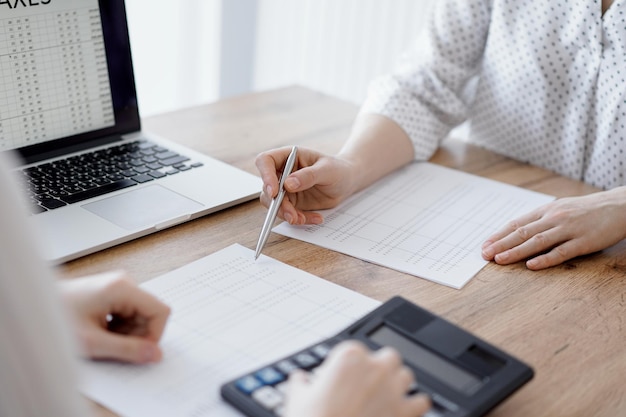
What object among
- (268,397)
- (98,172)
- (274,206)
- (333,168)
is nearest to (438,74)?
(333,168)

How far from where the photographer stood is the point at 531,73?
1.34 meters

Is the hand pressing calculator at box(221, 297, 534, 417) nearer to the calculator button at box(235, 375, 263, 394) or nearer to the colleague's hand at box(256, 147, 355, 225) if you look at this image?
the calculator button at box(235, 375, 263, 394)

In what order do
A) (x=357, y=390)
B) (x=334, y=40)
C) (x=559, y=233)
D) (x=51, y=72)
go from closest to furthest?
1. (x=357, y=390)
2. (x=559, y=233)
3. (x=51, y=72)
4. (x=334, y=40)

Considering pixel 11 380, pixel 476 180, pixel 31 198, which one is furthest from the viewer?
pixel 476 180

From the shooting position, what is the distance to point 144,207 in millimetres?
1006

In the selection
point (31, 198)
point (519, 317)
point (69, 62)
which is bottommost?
point (519, 317)

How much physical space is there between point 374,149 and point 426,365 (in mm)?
558

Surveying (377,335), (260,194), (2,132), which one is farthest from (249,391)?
(2,132)

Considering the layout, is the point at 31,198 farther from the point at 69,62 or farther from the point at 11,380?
the point at 11,380

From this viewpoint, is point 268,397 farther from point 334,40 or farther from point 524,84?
point 334,40

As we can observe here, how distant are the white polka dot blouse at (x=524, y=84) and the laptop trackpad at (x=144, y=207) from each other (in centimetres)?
44

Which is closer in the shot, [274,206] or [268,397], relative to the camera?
[268,397]

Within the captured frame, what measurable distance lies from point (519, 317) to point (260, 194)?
16.1 inches

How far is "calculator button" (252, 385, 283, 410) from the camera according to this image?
63 centimetres
